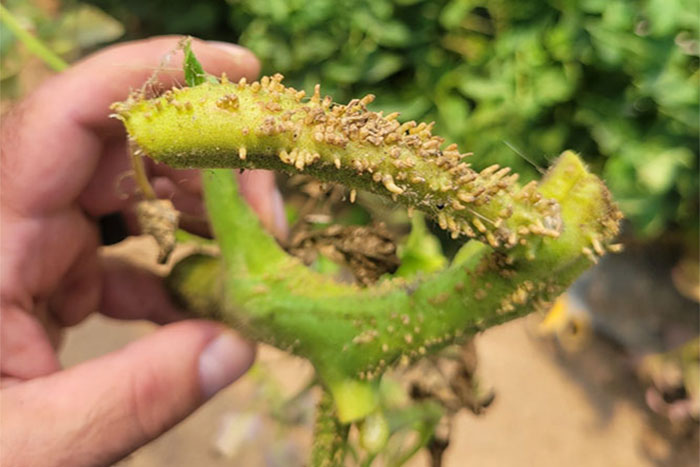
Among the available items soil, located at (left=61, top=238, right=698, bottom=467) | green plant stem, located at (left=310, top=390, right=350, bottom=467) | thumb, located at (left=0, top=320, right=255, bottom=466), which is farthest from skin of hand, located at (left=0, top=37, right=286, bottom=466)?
soil, located at (left=61, top=238, right=698, bottom=467)

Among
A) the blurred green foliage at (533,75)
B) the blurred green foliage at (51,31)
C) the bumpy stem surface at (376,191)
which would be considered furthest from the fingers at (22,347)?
the blurred green foliage at (533,75)

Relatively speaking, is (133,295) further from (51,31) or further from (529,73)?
(529,73)

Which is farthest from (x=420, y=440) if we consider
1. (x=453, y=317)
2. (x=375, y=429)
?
(x=453, y=317)

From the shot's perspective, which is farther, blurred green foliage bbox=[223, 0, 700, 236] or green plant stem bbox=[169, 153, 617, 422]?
blurred green foliage bbox=[223, 0, 700, 236]

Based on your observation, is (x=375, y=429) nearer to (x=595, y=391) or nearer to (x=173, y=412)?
(x=173, y=412)

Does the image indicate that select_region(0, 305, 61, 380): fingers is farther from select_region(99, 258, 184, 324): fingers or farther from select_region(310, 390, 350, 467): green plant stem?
select_region(310, 390, 350, 467): green plant stem

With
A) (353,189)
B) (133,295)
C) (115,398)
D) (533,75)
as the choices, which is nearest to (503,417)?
(533,75)

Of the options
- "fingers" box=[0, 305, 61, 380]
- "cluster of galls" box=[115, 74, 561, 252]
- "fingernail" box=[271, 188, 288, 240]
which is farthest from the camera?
"fingernail" box=[271, 188, 288, 240]
